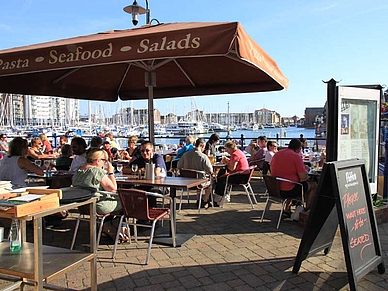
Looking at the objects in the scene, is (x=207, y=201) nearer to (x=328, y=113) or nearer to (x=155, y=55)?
(x=328, y=113)

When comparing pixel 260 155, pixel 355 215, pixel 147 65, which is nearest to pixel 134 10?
pixel 147 65

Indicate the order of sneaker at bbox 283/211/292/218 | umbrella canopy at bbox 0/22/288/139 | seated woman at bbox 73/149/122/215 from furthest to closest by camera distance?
1. sneaker at bbox 283/211/292/218
2. seated woman at bbox 73/149/122/215
3. umbrella canopy at bbox 0/22/288/139

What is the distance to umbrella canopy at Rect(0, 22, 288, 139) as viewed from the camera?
116 inches

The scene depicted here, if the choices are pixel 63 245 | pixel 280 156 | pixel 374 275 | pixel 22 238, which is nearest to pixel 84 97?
pixel 63 245

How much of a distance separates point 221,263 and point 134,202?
113 centimetres

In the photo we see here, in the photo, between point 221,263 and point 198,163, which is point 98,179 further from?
point 198,163

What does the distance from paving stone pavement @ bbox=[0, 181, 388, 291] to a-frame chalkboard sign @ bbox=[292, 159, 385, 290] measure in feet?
0.77

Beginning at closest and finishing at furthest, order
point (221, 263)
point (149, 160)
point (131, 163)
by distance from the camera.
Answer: point (221, 263)
point (149, 160)
point (131, 163)

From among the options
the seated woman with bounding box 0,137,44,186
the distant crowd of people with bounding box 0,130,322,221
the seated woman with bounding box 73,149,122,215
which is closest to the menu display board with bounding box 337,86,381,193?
the distant crowd of people with bounding box 0,130,322,221

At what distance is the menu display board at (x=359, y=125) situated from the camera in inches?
185

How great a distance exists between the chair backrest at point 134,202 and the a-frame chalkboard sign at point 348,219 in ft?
5.34

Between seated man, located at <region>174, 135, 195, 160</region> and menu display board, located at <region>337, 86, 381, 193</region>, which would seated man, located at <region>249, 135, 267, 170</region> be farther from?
menu display board, located at <region>337, 86, 381, 193</region>

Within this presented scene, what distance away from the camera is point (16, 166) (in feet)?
15.5

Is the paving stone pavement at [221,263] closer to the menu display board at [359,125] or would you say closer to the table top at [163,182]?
the table top at [163,182]
